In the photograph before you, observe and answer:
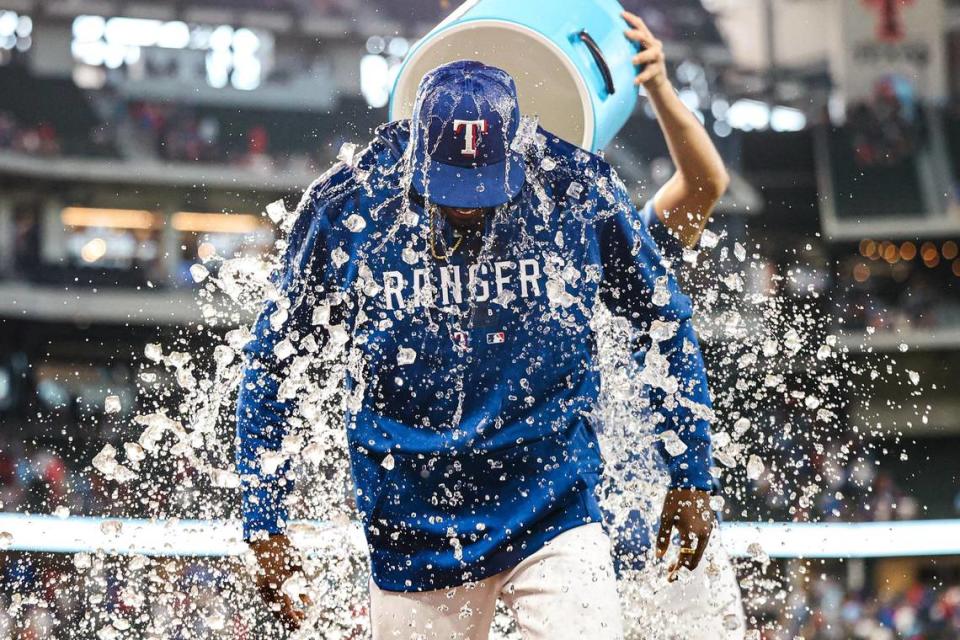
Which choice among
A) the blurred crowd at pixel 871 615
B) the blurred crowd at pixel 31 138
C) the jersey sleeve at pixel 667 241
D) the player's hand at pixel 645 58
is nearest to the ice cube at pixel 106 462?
the jersey sleeve at pixel 667 241

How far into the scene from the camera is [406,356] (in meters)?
2.16

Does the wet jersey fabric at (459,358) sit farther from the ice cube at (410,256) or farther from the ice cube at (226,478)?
the ice cube at (226,478)

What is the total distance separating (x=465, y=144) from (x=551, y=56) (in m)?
1.09

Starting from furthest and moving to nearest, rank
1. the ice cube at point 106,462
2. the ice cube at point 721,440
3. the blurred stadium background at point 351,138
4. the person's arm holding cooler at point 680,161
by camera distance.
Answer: the blurred stadium background at point 351,138
the person's arm holding cooler at point 680,161
the ice cube at point 721,440
the ice cube at point 106,462

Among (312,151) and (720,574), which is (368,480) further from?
(312,151)

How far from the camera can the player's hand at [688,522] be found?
2.25 meters

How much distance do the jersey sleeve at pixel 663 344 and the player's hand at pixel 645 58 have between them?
111 centimetres

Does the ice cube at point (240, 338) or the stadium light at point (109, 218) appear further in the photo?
the stadium light at point (109, 218)

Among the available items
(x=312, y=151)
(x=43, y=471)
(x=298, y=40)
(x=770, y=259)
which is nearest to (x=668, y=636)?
(x=43, y=471)

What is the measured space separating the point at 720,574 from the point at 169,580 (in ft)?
34.7

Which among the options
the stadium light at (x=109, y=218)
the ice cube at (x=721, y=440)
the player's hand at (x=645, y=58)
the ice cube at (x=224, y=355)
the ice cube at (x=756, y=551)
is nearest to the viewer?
the ice cube at (x=756, y=551)

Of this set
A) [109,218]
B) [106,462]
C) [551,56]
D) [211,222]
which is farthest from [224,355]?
[211,222]

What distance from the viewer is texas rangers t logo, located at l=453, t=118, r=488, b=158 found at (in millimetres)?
2109

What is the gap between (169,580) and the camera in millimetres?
12617
